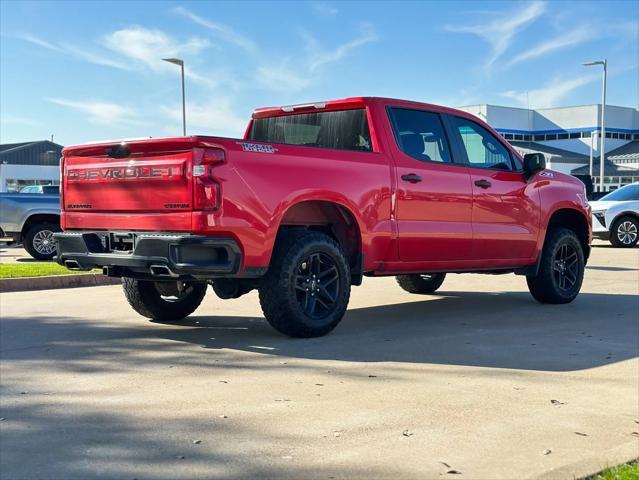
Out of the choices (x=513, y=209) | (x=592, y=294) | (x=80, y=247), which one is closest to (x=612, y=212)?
(x=592, y=294)

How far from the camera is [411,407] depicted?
4.23 m

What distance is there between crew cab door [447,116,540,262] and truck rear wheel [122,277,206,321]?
274cm

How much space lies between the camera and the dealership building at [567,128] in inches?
2692

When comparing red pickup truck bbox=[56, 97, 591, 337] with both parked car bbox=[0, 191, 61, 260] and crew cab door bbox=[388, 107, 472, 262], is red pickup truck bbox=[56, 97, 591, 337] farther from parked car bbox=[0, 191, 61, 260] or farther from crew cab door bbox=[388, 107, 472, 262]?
parked car bbox=[0, 191, 61, 260]

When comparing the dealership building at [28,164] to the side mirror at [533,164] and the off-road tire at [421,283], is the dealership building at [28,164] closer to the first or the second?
the off-road tire at [421,283]

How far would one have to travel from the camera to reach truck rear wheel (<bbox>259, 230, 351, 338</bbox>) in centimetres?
592

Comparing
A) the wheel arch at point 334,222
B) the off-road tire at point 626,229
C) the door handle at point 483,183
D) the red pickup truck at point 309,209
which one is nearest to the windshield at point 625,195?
the off-road tire at point 626,229

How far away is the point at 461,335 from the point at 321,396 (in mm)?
2400

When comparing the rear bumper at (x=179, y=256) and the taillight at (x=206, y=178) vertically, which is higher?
the taillight at (x=206, y=178)

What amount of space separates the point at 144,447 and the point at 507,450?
1.64 m

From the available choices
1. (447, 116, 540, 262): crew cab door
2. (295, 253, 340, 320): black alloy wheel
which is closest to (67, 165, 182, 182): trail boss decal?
(295, 253, 340, 320): black alloy wheel

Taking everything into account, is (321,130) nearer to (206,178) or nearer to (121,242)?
(206,178)

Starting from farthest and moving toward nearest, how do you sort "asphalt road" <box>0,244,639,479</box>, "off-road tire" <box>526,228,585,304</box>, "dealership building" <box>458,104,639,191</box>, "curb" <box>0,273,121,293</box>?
1. "dealership building" <box>458,104,639,191</box>
2. "curb" <box>0,273,121,293</box>
3. "off-road tire" <box>526,228,585,304</box>
4. "asphalt road" <box>0,244,639,479</box>

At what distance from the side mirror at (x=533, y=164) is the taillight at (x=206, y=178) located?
3.87 meters
